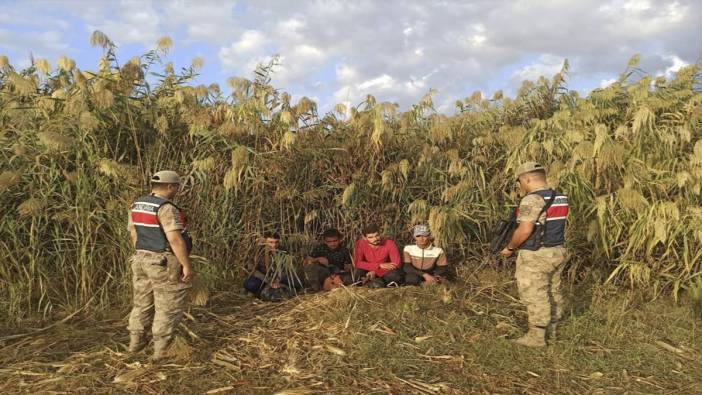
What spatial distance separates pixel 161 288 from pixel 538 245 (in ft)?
8.91

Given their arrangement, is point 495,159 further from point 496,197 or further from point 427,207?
point 427,207

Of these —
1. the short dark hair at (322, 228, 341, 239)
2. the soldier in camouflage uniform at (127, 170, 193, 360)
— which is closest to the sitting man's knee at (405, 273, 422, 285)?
the short dark hair at (322, 228, 341, 239)

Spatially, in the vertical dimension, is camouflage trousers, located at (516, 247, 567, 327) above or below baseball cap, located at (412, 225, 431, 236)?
below

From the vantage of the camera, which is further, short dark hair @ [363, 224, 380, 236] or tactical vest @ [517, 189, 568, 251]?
short dark hair @ [363, 224, 380, 236]

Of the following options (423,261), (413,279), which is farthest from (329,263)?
(423,261)

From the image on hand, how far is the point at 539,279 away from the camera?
393 cm

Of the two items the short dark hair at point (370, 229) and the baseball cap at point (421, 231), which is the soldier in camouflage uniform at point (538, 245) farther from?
the short dark hair at point (370, 229)

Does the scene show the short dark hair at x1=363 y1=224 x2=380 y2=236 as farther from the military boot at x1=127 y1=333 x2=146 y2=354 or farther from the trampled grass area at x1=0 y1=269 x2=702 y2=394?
the military boot at x1=127 y1=333 x2=146 y2=354

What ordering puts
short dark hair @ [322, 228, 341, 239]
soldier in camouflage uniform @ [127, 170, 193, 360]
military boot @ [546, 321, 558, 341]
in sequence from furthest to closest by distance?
short dark hair @ [322, 228, 341, 239] < military boot @ [546, 321, 558, 341] < soldier in camouflage uniform @ [127, 170, 193, 360]

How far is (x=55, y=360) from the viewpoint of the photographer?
12.0 feet

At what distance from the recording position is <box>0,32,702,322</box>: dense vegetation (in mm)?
4668

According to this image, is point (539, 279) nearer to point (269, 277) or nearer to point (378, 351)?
point (378, 351)

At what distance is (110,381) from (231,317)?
1324 mm

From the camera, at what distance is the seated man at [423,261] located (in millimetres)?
5426
